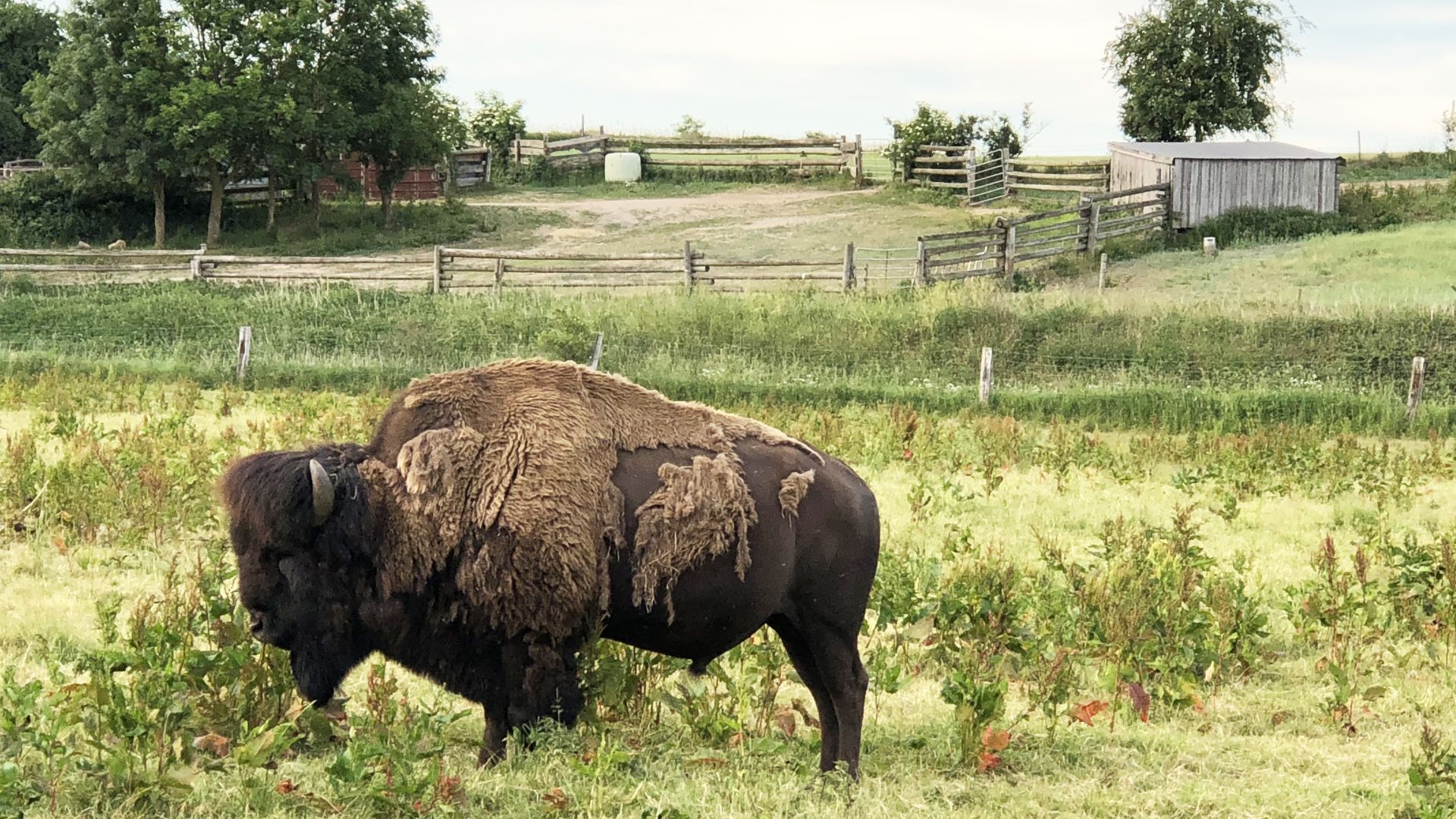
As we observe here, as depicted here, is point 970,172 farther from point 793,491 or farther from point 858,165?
point 793,491

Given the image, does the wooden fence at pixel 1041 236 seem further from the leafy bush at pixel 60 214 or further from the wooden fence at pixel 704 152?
the leafy bush at pixel 60 214

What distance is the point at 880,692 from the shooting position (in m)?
8.25

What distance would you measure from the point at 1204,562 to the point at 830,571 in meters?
4.02

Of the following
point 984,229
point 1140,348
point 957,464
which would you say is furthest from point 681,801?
point 984,229

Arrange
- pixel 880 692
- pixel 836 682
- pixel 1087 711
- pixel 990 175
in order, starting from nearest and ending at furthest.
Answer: pixel 836 682 → pixel 1087 711 → pixel 880 692 → pixel 990 175

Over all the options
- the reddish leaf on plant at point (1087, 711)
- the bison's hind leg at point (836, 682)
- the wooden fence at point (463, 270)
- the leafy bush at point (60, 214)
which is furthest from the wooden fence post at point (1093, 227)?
the bison's hind leg at point (836, 682)

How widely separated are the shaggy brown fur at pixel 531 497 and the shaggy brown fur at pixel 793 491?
17cm

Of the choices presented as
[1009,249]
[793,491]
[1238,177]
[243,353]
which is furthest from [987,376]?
[1238,177]

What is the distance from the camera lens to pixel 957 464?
53.6 ft

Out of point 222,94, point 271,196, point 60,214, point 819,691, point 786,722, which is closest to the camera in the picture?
point 819,691

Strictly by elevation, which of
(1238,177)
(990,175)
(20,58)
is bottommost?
(1238,177)

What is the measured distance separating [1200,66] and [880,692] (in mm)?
51073

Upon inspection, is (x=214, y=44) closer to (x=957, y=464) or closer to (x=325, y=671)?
(x=957, y=464)

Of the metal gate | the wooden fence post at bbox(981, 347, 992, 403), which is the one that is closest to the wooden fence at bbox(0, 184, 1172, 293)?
the metal gate
